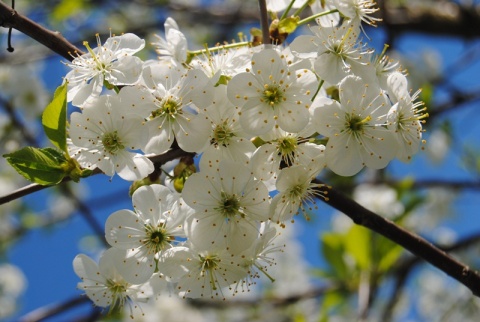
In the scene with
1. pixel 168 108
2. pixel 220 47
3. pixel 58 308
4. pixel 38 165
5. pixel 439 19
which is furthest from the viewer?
pixel 439 19

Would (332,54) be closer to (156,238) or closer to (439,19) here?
(156,238)

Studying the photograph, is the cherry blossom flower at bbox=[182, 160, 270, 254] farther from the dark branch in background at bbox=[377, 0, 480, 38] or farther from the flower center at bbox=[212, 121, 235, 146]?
the dark branch in background at bbox=[377, 0, 480, 38]

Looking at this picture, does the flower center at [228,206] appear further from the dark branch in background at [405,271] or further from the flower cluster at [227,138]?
the dark branch in background at [405,271]

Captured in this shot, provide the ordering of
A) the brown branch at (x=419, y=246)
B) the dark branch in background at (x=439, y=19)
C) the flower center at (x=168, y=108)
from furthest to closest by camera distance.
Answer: the dark branch in background at (x=439, y=19)
the brown branch at (x=419, y=246)
the flower center at (x=168, y=108)

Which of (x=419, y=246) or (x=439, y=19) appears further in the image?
(x=439, y=19)

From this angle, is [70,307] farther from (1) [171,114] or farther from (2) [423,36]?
(2) [423,36]

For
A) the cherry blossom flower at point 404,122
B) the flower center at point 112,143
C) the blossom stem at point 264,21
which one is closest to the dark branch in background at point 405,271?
the cherry blossom flower at point 404,122

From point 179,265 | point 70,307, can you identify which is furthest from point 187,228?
point 70,307

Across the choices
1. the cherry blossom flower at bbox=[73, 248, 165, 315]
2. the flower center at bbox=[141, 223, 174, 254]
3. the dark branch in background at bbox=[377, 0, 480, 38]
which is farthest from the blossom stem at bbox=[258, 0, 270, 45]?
the dark branch in background at bbox=[377, 0, 480, 38]

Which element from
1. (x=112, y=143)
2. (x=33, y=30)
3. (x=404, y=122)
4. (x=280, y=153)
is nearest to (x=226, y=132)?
(x=280, y=153)
